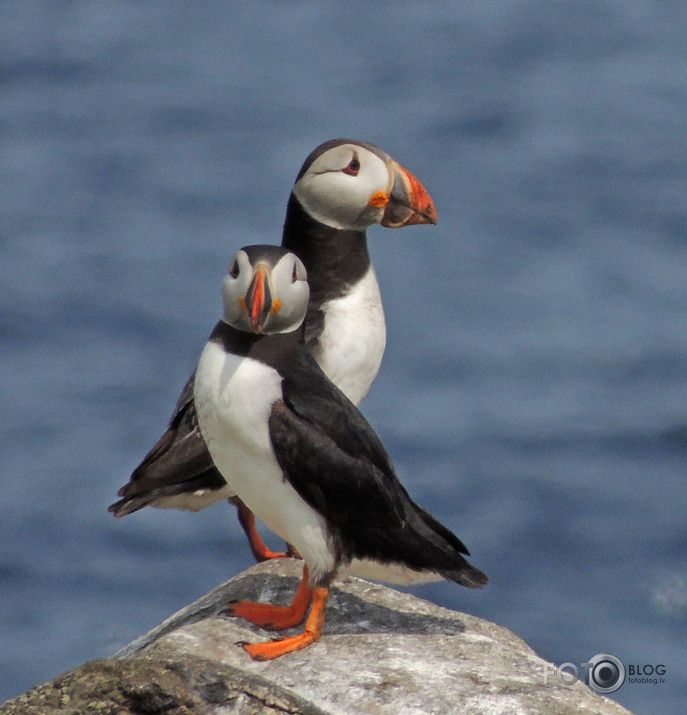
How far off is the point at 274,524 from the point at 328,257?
5.09 ft

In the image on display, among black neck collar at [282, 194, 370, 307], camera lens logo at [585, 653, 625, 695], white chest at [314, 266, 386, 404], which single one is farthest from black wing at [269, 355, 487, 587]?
black neck collar at [282, 194, 370, 307]

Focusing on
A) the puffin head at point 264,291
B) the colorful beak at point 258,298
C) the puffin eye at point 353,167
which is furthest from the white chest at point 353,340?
the colorful beak at point 258,298

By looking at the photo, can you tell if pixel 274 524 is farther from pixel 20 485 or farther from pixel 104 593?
pixel 20 485

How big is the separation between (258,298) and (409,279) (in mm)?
10373

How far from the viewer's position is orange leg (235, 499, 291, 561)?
7.25 metres

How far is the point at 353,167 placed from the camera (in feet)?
23.1

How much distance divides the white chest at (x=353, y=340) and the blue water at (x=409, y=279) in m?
5.92

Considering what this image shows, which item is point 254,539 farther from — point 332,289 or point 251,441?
point 251,441

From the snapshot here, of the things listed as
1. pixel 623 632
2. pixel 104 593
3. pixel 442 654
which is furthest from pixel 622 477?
pixel 442 654

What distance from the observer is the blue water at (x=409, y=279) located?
1327 centimetres

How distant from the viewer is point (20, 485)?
14172 mm

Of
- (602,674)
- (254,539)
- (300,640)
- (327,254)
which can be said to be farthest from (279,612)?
(327,254)

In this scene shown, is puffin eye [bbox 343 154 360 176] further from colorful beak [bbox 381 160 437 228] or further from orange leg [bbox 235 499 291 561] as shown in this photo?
orange leg [bbox 235 499 291 561]

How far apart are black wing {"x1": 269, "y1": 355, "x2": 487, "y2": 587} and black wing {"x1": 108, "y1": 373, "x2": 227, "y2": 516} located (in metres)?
0.95
